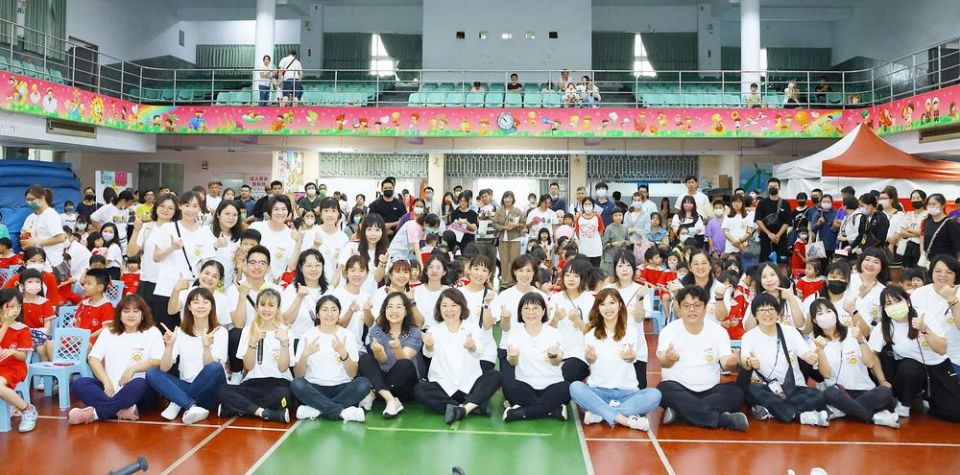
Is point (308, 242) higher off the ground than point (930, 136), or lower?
lower

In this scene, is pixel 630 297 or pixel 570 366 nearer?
pixel 570 366

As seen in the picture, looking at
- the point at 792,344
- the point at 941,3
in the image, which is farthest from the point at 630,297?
the point at 941,3

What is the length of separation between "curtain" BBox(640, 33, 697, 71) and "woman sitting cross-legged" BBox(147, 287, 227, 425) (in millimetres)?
17106

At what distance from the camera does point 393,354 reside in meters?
5.21

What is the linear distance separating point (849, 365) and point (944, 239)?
331 cm

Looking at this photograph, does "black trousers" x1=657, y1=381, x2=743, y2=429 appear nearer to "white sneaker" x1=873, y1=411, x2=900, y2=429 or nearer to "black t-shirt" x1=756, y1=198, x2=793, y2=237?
"white sneaker" x1=873, y1=411, x2=900, y2=429

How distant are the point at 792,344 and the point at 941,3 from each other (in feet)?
46.7

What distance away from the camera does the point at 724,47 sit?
20.9m

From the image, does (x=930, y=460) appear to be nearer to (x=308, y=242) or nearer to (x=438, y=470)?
(x=438, y=470)

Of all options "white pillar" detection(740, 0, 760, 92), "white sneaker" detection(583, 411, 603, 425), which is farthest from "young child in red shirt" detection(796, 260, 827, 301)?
"white pillar" detection(740, 0, 760, 92)

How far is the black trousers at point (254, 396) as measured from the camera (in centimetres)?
478

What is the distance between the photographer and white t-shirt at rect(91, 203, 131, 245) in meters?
9.60

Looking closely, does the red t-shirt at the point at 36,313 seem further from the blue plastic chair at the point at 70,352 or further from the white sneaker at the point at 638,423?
the white sneaker at the point at 638,423

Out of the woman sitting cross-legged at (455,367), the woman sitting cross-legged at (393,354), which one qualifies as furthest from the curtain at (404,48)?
the woman sitting cross-legged at (455,367)
